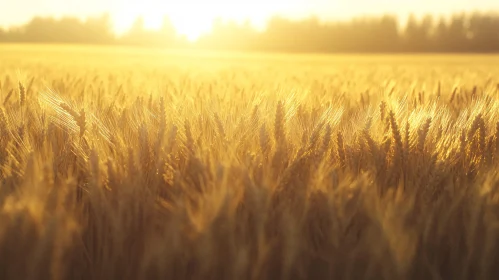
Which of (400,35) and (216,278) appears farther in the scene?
(400,35)

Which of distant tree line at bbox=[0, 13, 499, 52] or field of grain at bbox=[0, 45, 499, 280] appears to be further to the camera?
distant tree line at bbox=[0, 13, 499, 52]

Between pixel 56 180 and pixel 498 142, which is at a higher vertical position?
pixel 498 142

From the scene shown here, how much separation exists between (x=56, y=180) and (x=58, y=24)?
34.7m

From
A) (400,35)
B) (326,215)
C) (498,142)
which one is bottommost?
(326,215)

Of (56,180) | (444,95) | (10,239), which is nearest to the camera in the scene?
(10,239)

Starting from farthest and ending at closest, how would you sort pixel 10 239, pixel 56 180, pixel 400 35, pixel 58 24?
pixel 400 35 < pixel 58 24 < pixel 56 180 < pixel 10 239

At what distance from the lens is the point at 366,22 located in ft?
130

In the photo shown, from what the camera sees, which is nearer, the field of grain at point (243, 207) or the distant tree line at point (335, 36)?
the field of grain at point (243, 207)

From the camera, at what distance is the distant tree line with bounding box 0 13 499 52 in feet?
119

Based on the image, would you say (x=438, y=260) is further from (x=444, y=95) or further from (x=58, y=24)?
(x=58, y=24)

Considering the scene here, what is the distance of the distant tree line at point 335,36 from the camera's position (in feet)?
119

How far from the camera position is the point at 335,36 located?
126ft

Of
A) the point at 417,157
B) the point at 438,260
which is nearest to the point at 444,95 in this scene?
the point at 417,157

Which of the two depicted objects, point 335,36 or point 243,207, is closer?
point 243,207
